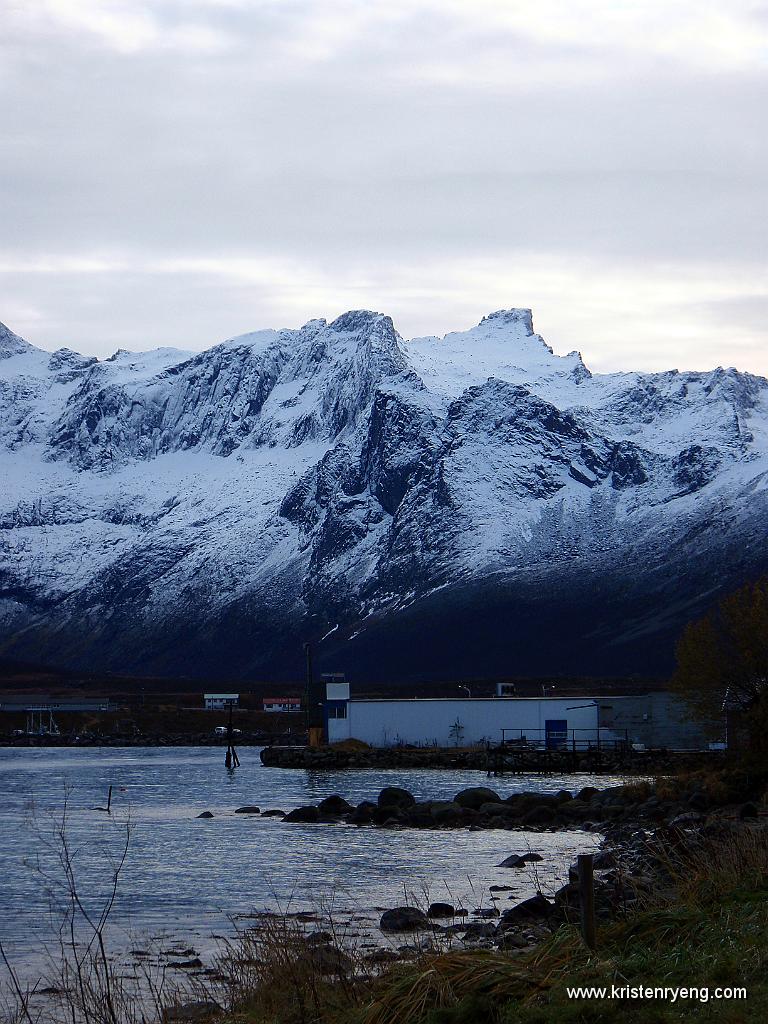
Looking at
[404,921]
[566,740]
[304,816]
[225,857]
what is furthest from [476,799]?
[566,740]

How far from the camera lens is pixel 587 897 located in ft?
43.0

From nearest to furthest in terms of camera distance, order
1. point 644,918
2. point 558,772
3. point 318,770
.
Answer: point 644,918, point 558,772, point 318,770

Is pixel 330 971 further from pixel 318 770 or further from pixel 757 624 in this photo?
pixel 318 770

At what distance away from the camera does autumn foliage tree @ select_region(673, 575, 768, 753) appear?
60.5 meters

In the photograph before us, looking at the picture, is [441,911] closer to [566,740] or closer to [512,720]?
[566,740]

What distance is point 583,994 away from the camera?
41.3ft

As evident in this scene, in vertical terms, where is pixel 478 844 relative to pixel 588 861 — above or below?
below

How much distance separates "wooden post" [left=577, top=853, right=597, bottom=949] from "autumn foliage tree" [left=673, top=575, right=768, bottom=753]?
46.1 metres

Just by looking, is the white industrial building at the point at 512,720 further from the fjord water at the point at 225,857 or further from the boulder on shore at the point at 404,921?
the boulder on shore at the point at 404,921

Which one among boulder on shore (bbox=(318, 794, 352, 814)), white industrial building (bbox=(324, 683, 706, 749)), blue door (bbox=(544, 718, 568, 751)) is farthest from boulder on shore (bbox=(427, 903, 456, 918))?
blue door (bbox=(544, 718, 568, 751))

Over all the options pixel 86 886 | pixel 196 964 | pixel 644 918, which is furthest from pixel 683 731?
pixel 644 918

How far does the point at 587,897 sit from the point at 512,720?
92415 millimetres

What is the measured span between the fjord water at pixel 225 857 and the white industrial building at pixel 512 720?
1948cm

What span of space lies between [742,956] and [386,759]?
88.2m
